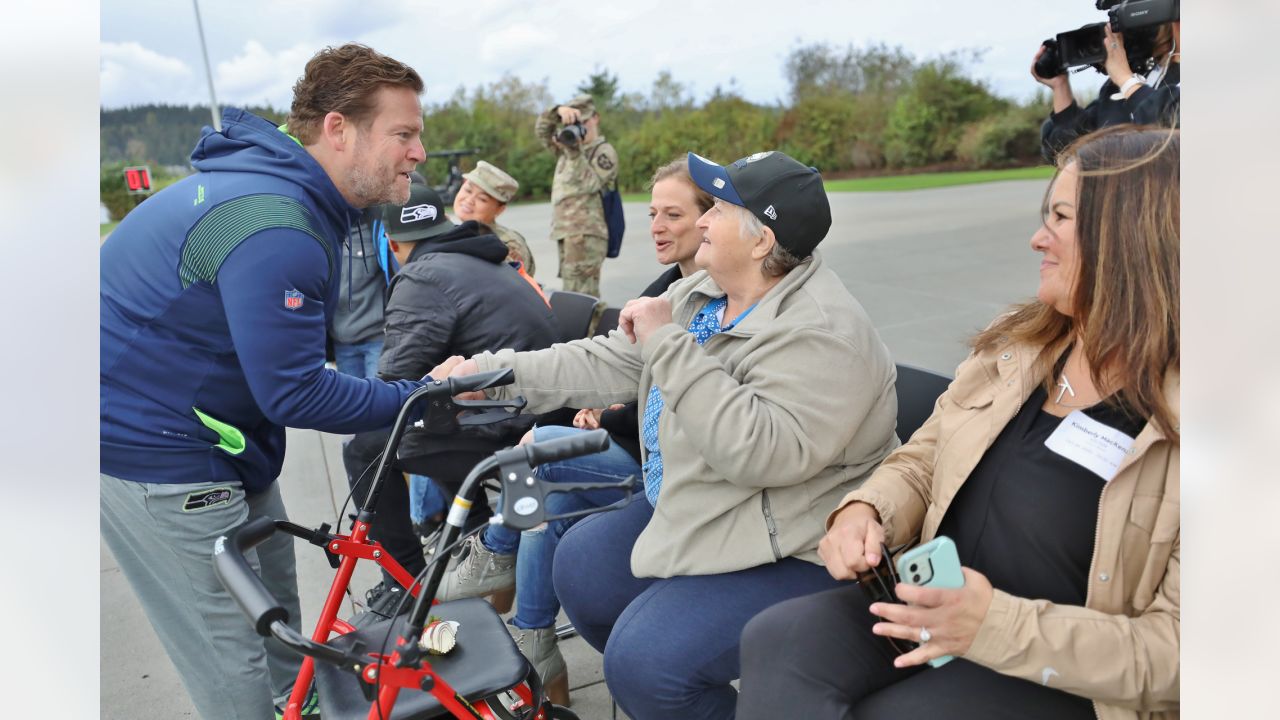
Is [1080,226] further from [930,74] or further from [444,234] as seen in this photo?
[930,74]

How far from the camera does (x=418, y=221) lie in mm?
3479

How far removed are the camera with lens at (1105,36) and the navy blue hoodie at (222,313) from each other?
8.47ft

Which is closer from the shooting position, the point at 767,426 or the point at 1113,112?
the point at 767,426

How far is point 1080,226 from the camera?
167cm

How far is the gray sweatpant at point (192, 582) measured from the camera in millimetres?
2078

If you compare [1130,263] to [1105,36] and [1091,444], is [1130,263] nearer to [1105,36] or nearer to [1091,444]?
[1091,444]

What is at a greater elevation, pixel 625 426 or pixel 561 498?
pixel 625 426

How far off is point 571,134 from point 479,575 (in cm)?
449

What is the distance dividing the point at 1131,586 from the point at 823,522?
651 mm

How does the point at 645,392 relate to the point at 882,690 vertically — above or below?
above

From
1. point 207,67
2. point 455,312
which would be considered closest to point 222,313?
point 455,312

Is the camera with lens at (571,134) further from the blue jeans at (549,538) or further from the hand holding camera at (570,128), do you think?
the blue jeans at (549,538)

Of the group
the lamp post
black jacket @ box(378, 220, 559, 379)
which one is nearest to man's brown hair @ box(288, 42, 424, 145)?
black jacket @ box(378, 220, 559, 379)
